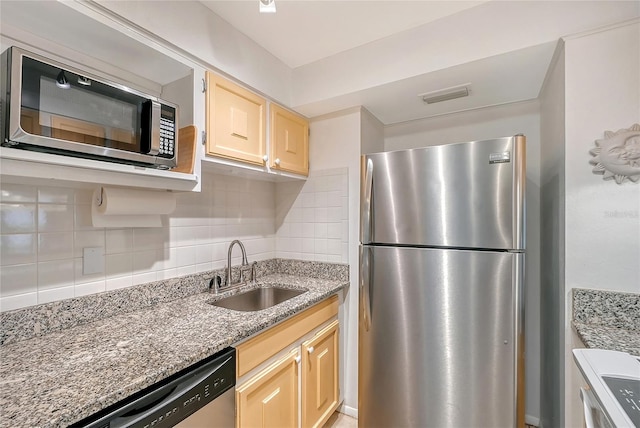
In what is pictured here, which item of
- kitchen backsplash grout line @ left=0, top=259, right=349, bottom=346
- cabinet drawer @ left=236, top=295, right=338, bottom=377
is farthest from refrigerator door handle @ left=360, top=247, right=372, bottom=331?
kitchen backsplash grout line @ left=0, top=259, right=349, bottom=346

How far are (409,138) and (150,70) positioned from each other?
1.76 metres

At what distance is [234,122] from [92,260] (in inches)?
36.0

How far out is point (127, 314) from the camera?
1277 mm

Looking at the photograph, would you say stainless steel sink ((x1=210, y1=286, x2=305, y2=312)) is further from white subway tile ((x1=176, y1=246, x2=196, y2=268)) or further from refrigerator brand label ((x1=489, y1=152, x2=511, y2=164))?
refrigerator brand label ((x1=489, y1=152, x2=511, y2=164))

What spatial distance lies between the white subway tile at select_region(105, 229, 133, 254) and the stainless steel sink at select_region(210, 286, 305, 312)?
0.64 m

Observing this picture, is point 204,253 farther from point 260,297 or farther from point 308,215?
point 308,215

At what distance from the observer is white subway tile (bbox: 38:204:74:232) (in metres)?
1.09

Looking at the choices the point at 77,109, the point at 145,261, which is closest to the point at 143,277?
the point at 145,261

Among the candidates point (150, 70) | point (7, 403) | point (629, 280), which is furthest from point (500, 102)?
point (7, 403)

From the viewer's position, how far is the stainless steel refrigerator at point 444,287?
129cm

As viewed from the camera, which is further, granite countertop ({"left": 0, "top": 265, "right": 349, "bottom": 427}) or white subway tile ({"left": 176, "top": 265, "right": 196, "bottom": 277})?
white subway tile ({"left": 176, "top": 265, "right": 196, "bottom": 277})

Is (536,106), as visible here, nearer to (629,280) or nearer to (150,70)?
(629,280)

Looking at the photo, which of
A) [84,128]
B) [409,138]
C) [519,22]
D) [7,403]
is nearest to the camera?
[7,403]

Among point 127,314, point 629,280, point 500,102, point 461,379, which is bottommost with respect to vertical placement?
point 461,379
